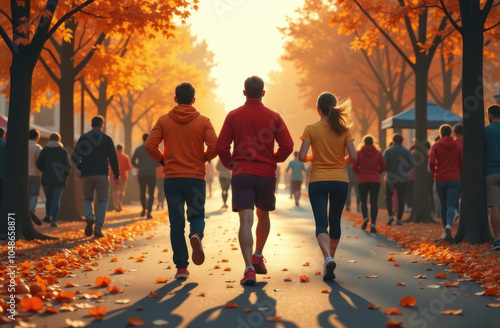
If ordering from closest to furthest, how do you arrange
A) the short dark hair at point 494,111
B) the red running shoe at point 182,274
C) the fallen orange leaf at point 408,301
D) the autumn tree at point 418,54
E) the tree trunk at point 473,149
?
the fallen orange leaf at point 408,301
the red running shoe at point 182,274
the short dark hair at point 494,111
the tree trunk at point 473,149
the autumn tree at point 418,54

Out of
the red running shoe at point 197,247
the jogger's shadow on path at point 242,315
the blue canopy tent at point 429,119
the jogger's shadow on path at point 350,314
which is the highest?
the blue canopy tent at point 429,119

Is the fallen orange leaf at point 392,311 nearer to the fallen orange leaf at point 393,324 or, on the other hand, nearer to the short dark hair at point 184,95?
the fallen orange leaf at point 393,324

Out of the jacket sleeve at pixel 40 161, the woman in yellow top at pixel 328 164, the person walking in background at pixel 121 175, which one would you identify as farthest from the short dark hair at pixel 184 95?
the person walking in background at pixel 121 175

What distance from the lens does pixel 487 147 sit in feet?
32.9

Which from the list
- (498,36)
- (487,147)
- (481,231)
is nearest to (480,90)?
(487,147)

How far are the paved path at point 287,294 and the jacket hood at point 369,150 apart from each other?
→ 3570 millimetres

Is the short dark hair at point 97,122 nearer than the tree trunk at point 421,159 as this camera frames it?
Yes

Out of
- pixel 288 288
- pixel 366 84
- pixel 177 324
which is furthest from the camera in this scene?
pixel 366 84

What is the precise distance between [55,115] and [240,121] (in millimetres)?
37660

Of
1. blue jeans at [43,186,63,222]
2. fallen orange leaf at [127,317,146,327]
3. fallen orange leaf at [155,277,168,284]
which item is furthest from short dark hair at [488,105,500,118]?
blue jeans at [43,186,63,222]

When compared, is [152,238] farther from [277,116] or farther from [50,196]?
[277,116]

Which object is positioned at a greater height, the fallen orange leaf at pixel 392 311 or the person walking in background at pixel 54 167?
the person walking in background at pixel 54 167

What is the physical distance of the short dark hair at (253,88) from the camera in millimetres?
6730

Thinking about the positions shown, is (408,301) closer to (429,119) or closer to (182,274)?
(182,274)
